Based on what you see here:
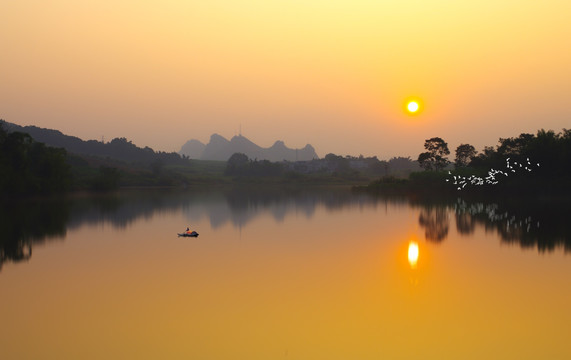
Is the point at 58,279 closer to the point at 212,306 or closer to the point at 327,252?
the point at 212,306

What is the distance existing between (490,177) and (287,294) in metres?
54.3

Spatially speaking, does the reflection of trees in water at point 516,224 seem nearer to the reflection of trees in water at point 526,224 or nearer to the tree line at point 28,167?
the reflection of trees in water at point 526,224

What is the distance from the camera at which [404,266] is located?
17.3 metres

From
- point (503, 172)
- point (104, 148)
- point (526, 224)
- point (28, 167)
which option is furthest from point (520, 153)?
point (104, 148)

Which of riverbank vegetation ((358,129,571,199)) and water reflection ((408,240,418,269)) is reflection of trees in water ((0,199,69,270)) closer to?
water reflection ((408,240,418,269))

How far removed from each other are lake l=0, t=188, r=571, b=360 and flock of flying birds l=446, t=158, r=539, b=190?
32510mm

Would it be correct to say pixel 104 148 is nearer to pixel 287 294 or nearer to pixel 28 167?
pixel 28 167

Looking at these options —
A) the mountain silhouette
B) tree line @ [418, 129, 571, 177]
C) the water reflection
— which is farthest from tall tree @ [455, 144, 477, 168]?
the mountain silhouette

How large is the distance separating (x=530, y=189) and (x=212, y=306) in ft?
171

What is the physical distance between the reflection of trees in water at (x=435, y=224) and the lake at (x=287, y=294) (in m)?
0.39

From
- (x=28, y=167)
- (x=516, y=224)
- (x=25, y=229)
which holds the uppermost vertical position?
(x=28, y=167)

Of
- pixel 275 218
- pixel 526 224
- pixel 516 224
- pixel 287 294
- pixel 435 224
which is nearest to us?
pixel 287 294

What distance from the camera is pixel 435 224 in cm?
3055

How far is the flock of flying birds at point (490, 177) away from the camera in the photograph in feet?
185
